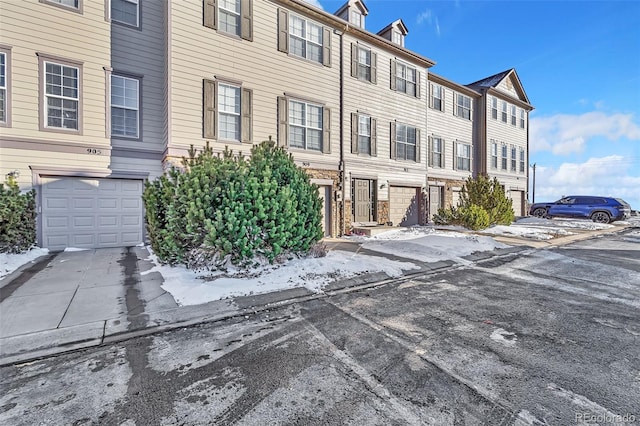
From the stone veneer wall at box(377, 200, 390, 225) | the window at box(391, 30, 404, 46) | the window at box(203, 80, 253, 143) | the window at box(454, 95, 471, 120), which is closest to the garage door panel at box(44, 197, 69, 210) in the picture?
the window at box(203, 80, 253, 143)

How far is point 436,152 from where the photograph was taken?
656 inches

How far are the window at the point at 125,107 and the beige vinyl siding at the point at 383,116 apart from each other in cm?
759

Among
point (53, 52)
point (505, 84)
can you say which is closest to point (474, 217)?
point (505, 84)

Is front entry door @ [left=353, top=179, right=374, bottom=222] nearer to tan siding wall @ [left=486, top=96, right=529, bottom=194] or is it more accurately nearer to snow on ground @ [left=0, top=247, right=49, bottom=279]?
tan siding wall @ [left=486, top=96, right=529, bottom=194]

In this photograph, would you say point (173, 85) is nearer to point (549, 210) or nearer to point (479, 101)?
point (479, 101)

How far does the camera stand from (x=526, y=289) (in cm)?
560

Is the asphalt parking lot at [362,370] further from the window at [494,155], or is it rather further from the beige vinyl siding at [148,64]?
the window at [494,155]

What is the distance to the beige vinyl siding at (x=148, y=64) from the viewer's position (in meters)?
9.52

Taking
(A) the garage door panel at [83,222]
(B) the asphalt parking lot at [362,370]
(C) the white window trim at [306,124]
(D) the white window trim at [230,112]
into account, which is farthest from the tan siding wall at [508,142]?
(A) the garage door panel at [83,222]

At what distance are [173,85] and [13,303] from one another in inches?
271

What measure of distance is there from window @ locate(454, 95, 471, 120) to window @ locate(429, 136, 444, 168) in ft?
8.78

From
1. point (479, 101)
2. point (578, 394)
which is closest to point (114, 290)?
point (578, 394)

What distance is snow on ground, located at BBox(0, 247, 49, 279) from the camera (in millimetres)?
6358

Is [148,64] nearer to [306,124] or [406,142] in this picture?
[306,124]
